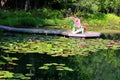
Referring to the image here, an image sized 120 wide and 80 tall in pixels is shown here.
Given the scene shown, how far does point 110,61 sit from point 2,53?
385 cm

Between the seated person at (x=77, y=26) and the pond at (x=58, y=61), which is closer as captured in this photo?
the pond at (x=58, y=61)

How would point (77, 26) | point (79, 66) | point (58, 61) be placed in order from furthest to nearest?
1. point (77, 26)
2. point (58, 61)
3. point (79, 66)

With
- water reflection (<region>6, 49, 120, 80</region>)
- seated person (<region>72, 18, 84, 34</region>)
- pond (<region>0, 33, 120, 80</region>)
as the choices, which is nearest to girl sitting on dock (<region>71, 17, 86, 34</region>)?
seated person (<region>72, 18, 84, 34</region>)

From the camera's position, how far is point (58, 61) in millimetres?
11391

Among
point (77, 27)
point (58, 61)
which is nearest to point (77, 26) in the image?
Result: point (77, 27)

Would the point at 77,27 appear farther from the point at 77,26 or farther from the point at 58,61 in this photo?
the point at 58,61

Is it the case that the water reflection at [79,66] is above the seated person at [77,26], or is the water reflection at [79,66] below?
below

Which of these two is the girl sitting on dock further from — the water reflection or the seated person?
the water reflection

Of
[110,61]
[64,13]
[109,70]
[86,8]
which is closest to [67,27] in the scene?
[64,13]

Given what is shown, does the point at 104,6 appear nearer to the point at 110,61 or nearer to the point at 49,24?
the point at 49,24

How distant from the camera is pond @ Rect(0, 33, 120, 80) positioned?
31.4ft

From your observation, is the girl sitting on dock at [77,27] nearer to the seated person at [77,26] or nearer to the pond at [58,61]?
the seated person at [77,26]

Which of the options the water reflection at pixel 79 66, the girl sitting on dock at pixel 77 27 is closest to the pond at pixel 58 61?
the water reflection at pixel 79 66

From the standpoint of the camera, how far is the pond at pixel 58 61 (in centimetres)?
959
